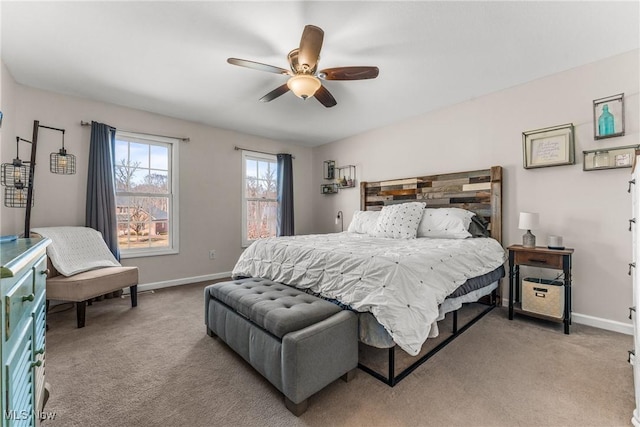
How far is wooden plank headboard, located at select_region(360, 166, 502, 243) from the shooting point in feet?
10.4

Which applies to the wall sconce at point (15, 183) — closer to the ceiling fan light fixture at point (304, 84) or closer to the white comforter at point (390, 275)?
the white comforter at point (390, 275)

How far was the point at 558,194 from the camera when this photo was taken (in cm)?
283

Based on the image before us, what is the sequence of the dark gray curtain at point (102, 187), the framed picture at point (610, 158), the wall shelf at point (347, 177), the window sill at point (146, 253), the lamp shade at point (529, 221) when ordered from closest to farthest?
the framed picture at point (610, 158) < the lamp shade at point (529, 221) < the dark gray curtain at point (102, 187) < the window sill at point (146, 253) < the wall shelf at point (347, 177)

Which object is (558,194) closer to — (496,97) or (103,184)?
(496,97)

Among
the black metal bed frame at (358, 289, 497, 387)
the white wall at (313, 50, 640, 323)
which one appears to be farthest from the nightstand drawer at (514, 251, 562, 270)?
the black metal bed frame at (358, 289, 497, 387)

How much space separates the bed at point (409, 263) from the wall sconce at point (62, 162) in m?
2.37

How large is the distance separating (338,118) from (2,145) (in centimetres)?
366

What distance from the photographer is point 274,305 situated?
1.82 metres

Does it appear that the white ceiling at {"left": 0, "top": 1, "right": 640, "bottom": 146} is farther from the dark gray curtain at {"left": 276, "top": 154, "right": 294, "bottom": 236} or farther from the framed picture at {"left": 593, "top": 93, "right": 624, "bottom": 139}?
the dark gray curtain at {"left": 276, "top": 154, "right": 294, "bottom": 236}

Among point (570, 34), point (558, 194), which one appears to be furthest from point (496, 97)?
point (558, 194)

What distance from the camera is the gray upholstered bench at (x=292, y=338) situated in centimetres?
149

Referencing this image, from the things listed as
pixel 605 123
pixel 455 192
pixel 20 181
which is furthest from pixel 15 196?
pixel 605 123

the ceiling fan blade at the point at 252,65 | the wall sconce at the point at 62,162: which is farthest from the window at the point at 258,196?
the ceiling fan blade at the point at 252,65

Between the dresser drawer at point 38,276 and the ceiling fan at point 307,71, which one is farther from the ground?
the ceiling fan at point 307,71
